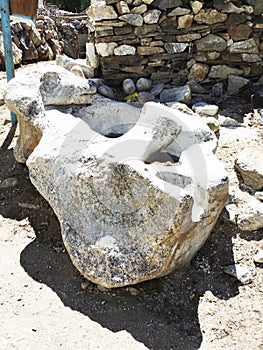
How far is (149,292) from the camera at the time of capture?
2.77m

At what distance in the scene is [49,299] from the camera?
2709 millimetres

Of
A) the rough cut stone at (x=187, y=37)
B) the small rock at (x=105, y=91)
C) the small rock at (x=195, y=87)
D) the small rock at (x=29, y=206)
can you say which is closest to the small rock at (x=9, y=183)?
the small rock at (x=29, y=206)

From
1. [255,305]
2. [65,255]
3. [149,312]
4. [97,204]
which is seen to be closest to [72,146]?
[97,204]

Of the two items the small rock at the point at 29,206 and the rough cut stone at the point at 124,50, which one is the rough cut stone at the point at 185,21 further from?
the small rock at the point at 29,206

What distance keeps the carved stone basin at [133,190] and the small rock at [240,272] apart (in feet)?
0.90

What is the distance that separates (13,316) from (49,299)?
252 millimetres

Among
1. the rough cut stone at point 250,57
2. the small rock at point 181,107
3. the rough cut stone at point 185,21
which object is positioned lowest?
the small rock at point 181,107

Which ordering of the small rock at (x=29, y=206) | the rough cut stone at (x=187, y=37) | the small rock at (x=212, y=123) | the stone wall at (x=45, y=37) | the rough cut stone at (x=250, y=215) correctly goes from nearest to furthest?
the rough cut stone at (x=250, y=215) → the small rock at (x=29, y=206) → the small rock at (x=212, y=123) → the rough cut stone at (x=187, y=37) → the stone wall at (x=45, y=37)

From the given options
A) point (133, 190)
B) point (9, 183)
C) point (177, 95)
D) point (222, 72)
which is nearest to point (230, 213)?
point (133, 190)

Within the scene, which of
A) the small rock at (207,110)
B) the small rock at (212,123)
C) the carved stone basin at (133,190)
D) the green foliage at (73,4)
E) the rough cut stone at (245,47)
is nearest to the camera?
the carved stone basin at (133,190)

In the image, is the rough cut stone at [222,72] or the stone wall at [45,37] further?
the stone wall at [45,37]

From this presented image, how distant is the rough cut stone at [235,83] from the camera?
15.5 ft

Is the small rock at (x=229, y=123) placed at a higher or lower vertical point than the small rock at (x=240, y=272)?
higher

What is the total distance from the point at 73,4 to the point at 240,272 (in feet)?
35.7
